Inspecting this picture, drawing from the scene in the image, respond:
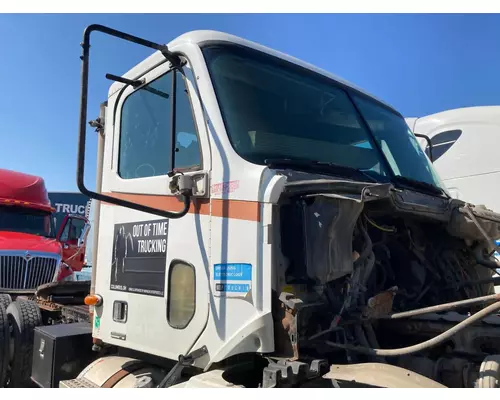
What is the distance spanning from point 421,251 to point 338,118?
1102 millimetres

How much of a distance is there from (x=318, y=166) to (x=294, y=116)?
429 millimetres

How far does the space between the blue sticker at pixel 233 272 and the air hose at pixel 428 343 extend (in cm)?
56

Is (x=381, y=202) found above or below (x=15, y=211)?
below

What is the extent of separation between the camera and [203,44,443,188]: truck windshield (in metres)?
2.85

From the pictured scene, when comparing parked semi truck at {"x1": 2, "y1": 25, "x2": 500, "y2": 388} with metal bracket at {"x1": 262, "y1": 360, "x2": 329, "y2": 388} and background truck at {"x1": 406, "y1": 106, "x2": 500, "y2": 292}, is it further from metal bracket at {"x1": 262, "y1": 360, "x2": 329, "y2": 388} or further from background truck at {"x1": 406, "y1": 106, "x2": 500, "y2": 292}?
background truck at {"x1": 406, "y1": 106, "x2": 500, "y2": 292}

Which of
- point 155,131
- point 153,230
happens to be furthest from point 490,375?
point 155,131

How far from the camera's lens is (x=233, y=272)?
2.52 m

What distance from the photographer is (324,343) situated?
2.55m

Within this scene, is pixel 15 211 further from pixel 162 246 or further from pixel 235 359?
pixel 235 359

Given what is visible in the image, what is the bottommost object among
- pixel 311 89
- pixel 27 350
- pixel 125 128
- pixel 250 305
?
pixel 27 350

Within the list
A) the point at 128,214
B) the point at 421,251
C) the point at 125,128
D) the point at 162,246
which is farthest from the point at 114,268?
the point at 421,251

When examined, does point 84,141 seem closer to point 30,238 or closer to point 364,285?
point 364,285

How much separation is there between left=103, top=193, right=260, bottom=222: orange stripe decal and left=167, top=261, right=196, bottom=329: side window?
34 cm

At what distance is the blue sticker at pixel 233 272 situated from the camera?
8.05ft
